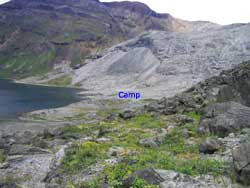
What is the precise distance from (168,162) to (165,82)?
140 m

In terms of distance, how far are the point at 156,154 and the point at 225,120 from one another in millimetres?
6462

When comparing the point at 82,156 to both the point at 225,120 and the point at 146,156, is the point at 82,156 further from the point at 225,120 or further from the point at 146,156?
the point at 225,120

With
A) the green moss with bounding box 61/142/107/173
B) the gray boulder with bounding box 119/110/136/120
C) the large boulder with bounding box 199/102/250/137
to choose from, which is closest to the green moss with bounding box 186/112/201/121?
the large boulder with bounding box 199/102/250/137

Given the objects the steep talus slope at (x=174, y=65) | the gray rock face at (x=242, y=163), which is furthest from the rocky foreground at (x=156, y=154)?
the steep talus slope at (x=174, y=65)

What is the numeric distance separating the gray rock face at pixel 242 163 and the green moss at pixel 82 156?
8.25 metres

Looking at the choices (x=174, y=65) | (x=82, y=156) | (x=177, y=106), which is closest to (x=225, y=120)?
(x=82, y=156)

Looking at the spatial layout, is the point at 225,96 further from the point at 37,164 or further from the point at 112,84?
the point at 112,84

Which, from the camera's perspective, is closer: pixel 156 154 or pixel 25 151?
pixel 156 154

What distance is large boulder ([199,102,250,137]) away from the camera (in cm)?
2225

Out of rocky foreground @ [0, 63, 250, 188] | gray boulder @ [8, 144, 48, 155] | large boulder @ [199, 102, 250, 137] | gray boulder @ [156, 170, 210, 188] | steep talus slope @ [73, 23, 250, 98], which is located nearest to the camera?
gray boulder @ [156, 170, 210, 188]

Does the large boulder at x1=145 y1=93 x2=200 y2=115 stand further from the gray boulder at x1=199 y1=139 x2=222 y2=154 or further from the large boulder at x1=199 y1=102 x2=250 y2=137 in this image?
the gray boulder at x1=199 y1=139 x2=222 y2=154

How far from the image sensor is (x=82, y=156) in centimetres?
2042

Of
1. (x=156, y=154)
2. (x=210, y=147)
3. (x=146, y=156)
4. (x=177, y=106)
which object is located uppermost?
(x=210, y=147)

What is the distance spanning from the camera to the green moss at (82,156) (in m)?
19.6
